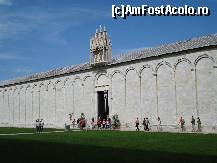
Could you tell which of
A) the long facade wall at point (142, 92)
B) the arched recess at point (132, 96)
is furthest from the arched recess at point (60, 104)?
the arched recess at point (132, 96)

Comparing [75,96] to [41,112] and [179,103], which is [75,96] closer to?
[41,112]

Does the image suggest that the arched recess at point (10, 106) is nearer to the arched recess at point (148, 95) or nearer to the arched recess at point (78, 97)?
the arched recess at point (78, 97)

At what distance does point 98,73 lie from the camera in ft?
123

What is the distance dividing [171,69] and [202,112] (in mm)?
4337

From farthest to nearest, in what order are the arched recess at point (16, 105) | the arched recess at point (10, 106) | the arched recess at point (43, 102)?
1. the arched recess at point (10, 106)
2. the arched recess at point (16, 105)
3. the arched recess at point (43, 102)

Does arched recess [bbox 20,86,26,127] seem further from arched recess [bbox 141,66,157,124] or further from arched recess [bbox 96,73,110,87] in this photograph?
arched recess [bbox 141,66,157,124]

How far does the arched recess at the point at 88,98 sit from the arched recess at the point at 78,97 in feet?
1.74

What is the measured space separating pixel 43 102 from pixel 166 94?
19.6m

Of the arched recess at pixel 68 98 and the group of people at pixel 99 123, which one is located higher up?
the arched recess at pixel 68 98

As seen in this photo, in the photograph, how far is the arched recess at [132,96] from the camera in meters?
33.0

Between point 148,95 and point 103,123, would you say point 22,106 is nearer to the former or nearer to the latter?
point 103,123

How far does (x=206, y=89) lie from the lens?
90.8 feet

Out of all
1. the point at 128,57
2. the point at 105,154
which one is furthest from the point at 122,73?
the point at 105,154

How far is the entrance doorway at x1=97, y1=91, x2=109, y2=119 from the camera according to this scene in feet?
124
